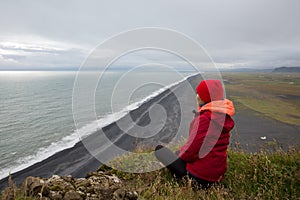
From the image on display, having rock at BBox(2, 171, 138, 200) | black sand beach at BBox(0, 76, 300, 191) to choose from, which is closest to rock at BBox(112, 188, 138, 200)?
rock at BBox(2, 171, 138, 200)

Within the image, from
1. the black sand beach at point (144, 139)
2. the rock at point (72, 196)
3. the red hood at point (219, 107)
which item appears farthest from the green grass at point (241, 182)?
the black sand beach at point (144, 139)

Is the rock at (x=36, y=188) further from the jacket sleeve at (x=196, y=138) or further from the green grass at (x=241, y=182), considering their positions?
the jacket sleeve at (x=196, y=138)

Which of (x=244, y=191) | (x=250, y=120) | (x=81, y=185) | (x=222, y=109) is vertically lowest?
(x=250, y=120)

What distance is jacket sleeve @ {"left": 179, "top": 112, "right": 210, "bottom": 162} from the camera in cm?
359

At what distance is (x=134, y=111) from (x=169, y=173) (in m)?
29.4

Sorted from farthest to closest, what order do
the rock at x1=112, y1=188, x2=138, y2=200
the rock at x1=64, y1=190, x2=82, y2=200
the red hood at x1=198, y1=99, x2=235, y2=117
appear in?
the red hood at x1=198, y1=99, x2=235, y2=117 → the rock at x1=112, y1=188, x2=138, y2=200 → the rock at x1=64, y1=190, x2=82, y2=200

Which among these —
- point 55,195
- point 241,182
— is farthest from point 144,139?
point 55,195

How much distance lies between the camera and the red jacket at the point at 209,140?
3.56m

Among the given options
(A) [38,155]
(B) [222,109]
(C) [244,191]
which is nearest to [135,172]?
(C) [244,191]

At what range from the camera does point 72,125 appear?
28047 mm

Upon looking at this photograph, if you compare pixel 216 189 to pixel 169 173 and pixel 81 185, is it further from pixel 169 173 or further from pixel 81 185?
pixel 81 185

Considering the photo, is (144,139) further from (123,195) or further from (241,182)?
(123,195)

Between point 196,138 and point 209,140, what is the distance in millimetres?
215

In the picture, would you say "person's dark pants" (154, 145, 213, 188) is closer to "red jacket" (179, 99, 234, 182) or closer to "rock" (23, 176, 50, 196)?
"red jacket" (179, 99, 234, 182)
